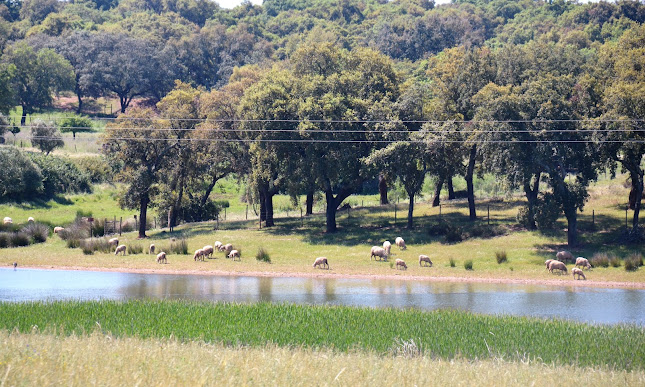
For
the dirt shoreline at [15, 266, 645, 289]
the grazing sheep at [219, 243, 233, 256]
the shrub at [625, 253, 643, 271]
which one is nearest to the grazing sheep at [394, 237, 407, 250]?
the dirt shoreline at [15, 266, 645, 289]

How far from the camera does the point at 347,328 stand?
1983 cm

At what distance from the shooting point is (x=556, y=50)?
2050 inches

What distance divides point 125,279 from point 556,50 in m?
37.3

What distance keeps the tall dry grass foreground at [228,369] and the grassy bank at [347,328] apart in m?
1.91

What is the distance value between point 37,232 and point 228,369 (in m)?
43.2

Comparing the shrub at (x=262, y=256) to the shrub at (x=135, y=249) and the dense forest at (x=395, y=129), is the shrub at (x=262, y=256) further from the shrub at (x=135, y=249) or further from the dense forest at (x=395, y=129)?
the dense forest at (x=395, y=129)

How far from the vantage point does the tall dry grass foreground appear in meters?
10.6

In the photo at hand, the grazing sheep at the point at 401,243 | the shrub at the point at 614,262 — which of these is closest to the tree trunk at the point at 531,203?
the shrub at the point at 614,262

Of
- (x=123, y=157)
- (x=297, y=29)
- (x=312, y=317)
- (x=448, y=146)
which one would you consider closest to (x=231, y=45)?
(x=297, y=29)

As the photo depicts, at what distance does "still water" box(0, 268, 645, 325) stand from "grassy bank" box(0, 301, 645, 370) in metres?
4.18

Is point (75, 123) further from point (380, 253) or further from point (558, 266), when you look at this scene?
point (558, 266)

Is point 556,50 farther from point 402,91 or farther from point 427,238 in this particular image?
point 427,238

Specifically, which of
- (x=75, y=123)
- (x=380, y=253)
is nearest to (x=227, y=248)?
(x=380, y=253)

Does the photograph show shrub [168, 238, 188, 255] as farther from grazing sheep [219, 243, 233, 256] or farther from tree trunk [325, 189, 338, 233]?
tree trunk [325, 189, 338, 233]
